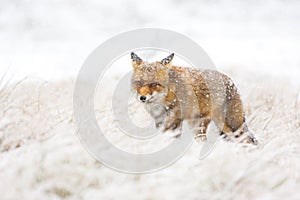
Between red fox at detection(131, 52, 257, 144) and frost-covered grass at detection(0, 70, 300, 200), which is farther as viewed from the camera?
red fox at detection(131, 52, 257, 144)

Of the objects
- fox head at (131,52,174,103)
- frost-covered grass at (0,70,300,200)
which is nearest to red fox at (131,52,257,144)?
fox head at (131,52,174,103)

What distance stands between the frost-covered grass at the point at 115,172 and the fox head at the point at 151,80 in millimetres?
1398

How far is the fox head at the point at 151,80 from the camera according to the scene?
→ 558 centimetres

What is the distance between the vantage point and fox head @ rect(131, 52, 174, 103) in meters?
5.58

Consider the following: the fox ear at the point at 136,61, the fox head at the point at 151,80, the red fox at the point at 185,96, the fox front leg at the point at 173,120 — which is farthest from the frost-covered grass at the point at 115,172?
the fox ear at the point at 136,61

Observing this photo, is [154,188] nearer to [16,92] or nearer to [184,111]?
[184,111]

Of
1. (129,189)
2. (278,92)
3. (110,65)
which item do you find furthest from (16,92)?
(278,92)

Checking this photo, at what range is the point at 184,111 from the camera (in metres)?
5.45

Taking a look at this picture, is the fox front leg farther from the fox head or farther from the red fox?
the fox head

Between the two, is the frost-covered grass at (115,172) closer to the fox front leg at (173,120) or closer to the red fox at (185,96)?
the fox front leg at (173,120)

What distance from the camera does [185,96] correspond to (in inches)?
217

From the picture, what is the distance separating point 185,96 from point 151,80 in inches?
19.1

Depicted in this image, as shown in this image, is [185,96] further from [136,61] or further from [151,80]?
[136,61]

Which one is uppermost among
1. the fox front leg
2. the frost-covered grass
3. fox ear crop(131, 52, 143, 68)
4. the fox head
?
fox ear crop(131, 52, 143, 68)
